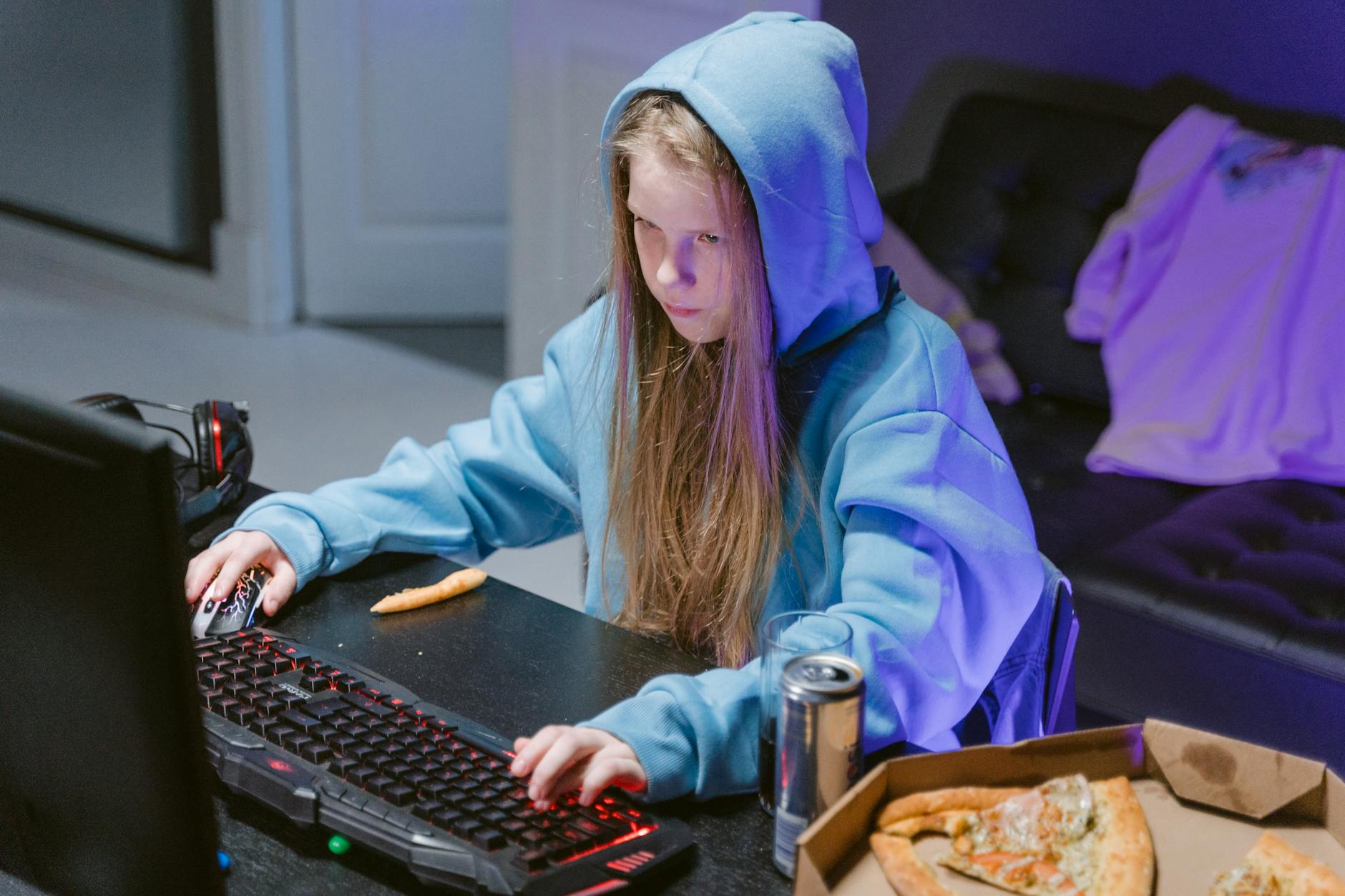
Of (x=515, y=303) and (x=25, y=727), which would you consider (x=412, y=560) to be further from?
(x=515, y=303)

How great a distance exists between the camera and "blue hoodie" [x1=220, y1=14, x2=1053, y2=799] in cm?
104

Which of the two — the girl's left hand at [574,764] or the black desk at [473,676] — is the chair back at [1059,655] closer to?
the black desk at [473,676]

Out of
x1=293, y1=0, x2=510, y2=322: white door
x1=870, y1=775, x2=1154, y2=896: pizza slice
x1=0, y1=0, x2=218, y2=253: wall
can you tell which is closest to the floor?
x1=293, y1=0, x2=510, y2=322: white door

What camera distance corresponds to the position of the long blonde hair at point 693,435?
117 centimetres

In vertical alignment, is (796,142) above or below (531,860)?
above

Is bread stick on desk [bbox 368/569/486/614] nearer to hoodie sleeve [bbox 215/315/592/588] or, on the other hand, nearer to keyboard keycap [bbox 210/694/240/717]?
hoodie sleeve [bbox 215/315/592/588]

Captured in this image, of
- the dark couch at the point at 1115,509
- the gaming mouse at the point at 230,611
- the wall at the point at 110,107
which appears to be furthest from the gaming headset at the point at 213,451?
the wall at the point at 110,107

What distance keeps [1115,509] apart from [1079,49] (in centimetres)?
125

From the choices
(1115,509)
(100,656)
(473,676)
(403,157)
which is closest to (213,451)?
(473,676)

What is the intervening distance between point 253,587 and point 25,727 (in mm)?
484

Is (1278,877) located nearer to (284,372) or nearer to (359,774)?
(359,774)

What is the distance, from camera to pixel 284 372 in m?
4.29

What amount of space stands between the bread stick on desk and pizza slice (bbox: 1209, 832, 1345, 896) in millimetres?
714

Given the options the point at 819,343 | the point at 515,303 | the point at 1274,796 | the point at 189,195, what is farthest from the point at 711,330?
the point at 189,195
